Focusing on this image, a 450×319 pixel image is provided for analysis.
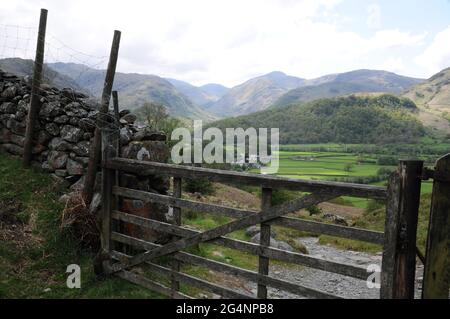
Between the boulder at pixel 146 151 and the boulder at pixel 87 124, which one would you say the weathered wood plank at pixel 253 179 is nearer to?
the boulder at pixel 146 151

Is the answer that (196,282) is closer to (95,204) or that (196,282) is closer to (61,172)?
(95,204)

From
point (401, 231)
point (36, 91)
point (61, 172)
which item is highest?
point (36, 91)

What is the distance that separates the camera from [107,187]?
6.62m

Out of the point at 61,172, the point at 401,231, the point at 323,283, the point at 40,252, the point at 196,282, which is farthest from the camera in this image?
the point at 323,283

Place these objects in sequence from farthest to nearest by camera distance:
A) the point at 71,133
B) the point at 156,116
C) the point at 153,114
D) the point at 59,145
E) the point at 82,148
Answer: the point at 153,114, the point at 156,116, the point at 59,145, the point at 71,133, the point at 82,148

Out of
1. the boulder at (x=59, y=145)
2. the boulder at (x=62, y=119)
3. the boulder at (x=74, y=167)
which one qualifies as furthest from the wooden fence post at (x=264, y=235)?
the boulder at (x=62, y=119)

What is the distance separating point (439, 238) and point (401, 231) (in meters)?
0.42

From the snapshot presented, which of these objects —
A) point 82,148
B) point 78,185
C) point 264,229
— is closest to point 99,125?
point 82,148

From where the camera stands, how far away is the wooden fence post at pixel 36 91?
8.84 meters

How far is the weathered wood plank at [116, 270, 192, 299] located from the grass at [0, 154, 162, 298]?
82 mm

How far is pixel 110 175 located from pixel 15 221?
272cm

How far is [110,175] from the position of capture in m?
6.68

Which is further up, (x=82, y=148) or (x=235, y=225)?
(x=82, y=148)

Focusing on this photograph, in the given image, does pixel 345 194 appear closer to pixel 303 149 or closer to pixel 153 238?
pixel 153 238
